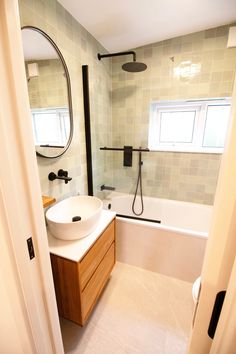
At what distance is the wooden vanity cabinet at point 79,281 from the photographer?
3.50 ft

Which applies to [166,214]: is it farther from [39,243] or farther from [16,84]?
[16,84]

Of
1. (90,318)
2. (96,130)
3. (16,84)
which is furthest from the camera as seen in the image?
(96,130)

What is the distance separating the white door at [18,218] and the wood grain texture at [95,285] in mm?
418

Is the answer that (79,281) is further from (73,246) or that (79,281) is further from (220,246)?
(220,246)

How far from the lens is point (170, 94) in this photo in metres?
2.16

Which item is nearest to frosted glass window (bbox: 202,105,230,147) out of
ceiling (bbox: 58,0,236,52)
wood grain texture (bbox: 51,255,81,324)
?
ceiling (bbox: 58,0,236,52)

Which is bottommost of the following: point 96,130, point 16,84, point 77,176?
point 77,176

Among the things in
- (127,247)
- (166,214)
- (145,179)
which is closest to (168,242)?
(127,247)

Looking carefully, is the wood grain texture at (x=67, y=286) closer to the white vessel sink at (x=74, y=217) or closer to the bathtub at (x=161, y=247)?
the white vessel sink at (x=74, y=217)

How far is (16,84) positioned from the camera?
491 millimetres

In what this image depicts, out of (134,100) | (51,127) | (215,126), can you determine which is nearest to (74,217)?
(51,127)

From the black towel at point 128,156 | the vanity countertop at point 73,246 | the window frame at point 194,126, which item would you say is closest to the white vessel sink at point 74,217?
the vanity countertop at point 73,246

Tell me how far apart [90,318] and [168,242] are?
92cm

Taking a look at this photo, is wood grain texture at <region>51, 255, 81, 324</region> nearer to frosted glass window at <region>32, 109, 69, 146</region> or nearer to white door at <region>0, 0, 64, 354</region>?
white door at <region>0, 0, 64, 354</region>
